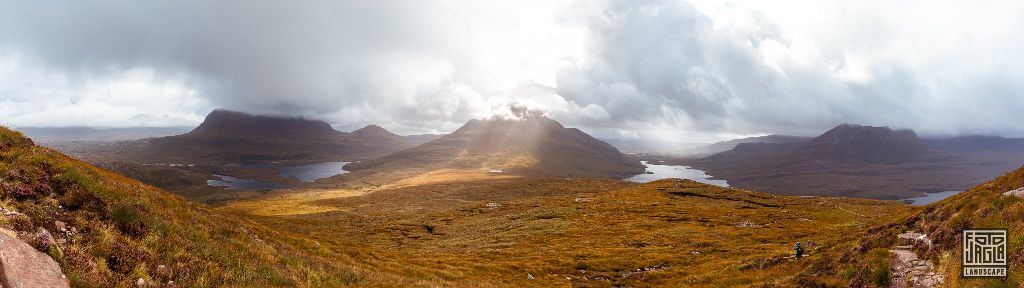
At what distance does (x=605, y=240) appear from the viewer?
68.2 meters

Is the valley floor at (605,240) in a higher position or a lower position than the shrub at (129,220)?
lower

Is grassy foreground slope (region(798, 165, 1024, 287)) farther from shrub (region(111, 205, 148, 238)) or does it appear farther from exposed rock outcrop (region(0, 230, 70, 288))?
shrub (region(111, 205, 148, 238))

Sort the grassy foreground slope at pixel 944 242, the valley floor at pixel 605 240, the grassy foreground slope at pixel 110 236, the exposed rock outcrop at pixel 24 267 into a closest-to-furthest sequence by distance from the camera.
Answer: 1. the exposed rock outcrop at pixel 24 267
2. the grassy foreground slope at pixel 110 236
3. the grassy foreground slope at pixel 944 242
4. the valley floor at pixel 605 240

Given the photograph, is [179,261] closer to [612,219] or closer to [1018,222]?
[1018,222]

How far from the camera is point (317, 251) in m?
31.8

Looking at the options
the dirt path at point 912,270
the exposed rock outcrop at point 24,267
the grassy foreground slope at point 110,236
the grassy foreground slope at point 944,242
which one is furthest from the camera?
the dirt path at point 912,270

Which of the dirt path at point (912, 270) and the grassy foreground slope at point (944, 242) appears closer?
the grassy foreground slope at point (944, 242)

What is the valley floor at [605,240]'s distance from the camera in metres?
35.6

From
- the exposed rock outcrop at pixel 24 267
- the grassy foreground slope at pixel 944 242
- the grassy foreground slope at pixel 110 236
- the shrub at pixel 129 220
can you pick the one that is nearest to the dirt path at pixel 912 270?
the grassy foreground slope at pixel 944 242

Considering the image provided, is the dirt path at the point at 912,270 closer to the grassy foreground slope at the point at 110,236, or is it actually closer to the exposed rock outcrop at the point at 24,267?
the grassy foreground slope at the point at 110,236

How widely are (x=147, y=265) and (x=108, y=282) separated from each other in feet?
5.78

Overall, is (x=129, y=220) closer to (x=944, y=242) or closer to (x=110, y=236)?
(x=110, y=236)

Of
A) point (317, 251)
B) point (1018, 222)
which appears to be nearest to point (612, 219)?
point (317, 251)

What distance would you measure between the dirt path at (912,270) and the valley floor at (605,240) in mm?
5866
